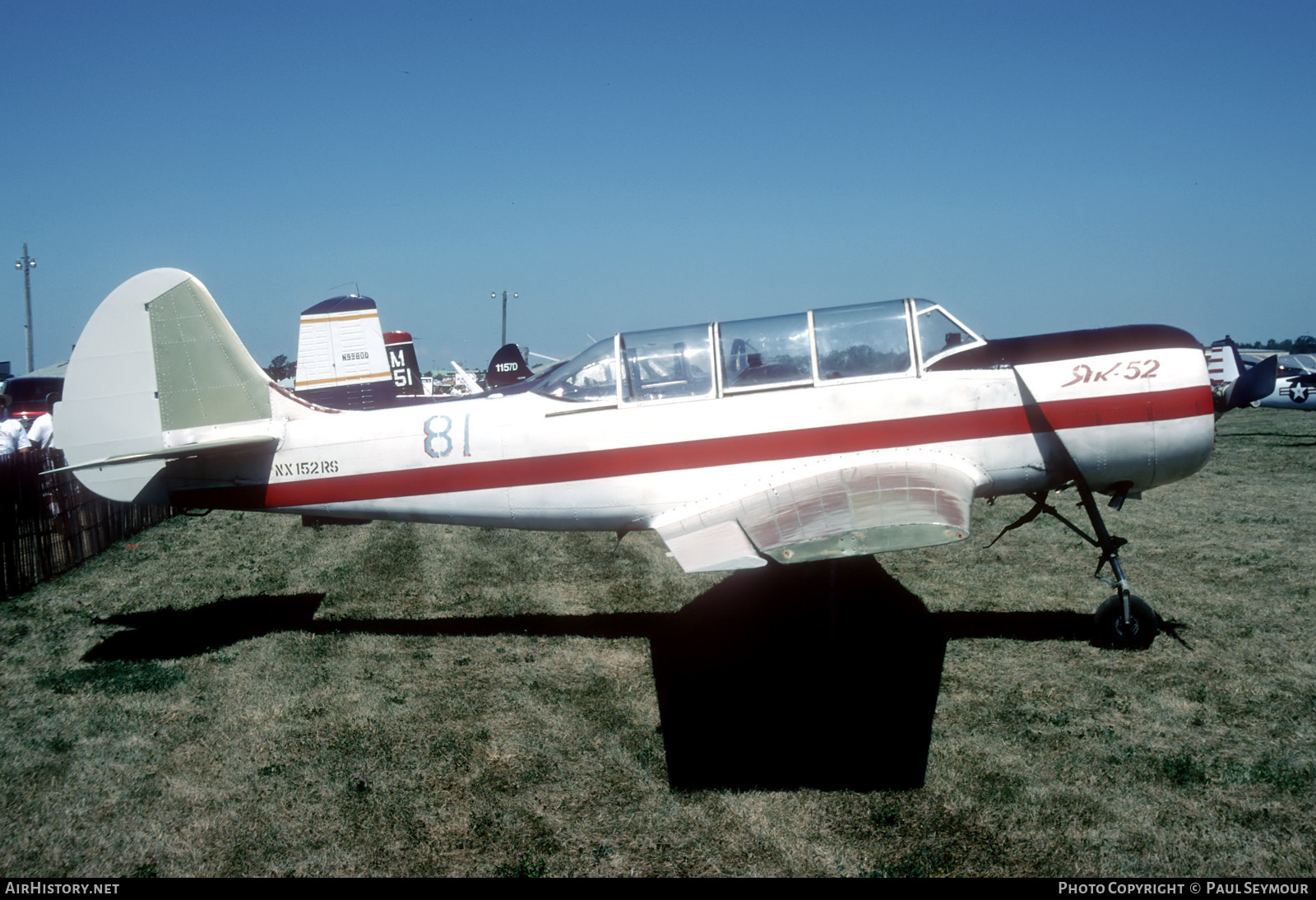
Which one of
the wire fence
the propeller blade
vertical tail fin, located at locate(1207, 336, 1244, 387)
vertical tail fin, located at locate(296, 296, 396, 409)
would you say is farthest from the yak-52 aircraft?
vertical tail fin, located at locate(296, 296, 396, 409)

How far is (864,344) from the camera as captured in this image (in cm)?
617

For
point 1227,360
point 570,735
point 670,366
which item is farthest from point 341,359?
point 1227,360

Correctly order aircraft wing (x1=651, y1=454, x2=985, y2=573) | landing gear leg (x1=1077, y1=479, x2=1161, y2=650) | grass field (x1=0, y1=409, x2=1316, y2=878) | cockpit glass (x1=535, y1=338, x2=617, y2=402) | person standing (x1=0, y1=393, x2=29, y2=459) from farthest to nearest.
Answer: person standing (x1=0, y1=393, x2=29, y2=459), cockpit glass (x1=535, y1=338, x2=617, y2=402), landing gear leg (x1=1077, y1=479, x2=1161, y2=650), aircraft wing (x1=651, y1=454, x2=985, y2=573), grass field (x1=0, y1=409, x2=1316, y2=878)

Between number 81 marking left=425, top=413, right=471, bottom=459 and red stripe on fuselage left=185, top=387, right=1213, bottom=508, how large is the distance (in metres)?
0.13

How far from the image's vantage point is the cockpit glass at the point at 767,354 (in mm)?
6164

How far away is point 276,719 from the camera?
5195 mm

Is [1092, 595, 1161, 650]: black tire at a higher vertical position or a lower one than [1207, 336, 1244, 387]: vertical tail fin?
lower

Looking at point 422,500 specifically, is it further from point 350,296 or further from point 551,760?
point 350,296

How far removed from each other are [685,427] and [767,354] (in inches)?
35.8

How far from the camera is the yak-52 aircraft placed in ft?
19.6

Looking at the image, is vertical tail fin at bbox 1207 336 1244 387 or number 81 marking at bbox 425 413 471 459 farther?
vertical tail fin at bbox 1207 336 1244 387

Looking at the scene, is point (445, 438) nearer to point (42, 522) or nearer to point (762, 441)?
point (762, 441)

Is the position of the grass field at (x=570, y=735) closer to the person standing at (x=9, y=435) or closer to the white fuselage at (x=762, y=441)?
the white fuselage at (x=762, y=441)

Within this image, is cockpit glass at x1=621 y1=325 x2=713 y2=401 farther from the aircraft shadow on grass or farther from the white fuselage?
the aircraft shadow on grass
